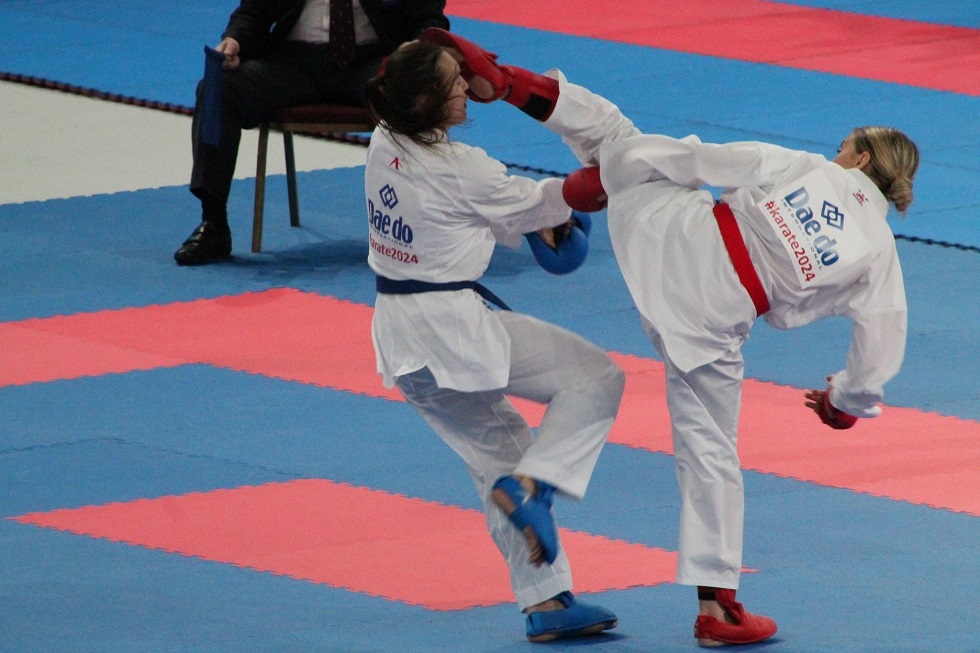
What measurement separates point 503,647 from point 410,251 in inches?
41.8

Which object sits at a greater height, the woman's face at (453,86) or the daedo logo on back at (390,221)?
the woman's face at (453,86)

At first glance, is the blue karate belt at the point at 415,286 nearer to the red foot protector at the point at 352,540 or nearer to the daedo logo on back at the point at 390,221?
the daedo logo on back at the point at 390,221

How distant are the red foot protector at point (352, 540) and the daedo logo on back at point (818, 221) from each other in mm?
1170

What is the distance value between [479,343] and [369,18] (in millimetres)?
4939

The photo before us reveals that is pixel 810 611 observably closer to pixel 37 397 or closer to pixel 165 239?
pixel 37 397

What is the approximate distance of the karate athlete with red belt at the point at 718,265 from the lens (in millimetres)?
4699

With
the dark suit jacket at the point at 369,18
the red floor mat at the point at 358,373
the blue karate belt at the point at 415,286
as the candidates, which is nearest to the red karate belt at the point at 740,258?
the blue karate belt at the point at 415,286

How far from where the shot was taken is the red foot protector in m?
5.38

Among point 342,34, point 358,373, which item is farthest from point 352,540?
point 342,34

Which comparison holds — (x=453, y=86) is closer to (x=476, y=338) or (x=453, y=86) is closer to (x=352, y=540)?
(x=476, y=338)

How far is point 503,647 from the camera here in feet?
15.9

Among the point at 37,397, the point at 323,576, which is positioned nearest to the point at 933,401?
the point at 323,576

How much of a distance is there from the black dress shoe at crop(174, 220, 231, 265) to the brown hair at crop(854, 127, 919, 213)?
4.89 m

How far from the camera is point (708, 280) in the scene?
475 cm
